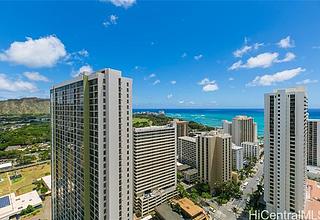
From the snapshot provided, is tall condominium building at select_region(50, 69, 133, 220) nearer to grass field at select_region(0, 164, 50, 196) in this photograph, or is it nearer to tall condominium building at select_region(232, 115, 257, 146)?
grass field at select_region(0, 164, 50, 196)

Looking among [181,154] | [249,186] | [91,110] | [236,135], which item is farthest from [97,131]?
[236,135]

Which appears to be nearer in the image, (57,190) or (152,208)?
(57,190)

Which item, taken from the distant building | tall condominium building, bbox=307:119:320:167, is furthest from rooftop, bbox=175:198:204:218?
tall condominium building, bbox=307:119:320:167

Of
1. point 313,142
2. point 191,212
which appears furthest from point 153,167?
point 313,142

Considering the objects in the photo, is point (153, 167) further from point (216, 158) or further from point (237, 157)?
point (237, 157)

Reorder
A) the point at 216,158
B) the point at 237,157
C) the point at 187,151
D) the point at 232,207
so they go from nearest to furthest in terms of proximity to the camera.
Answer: the point at 232,207, the point at 216,158, the point at 187,151, the point at 237,157

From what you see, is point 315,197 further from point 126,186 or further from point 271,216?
point 126,186

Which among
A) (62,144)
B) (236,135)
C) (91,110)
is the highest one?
(91,110)
